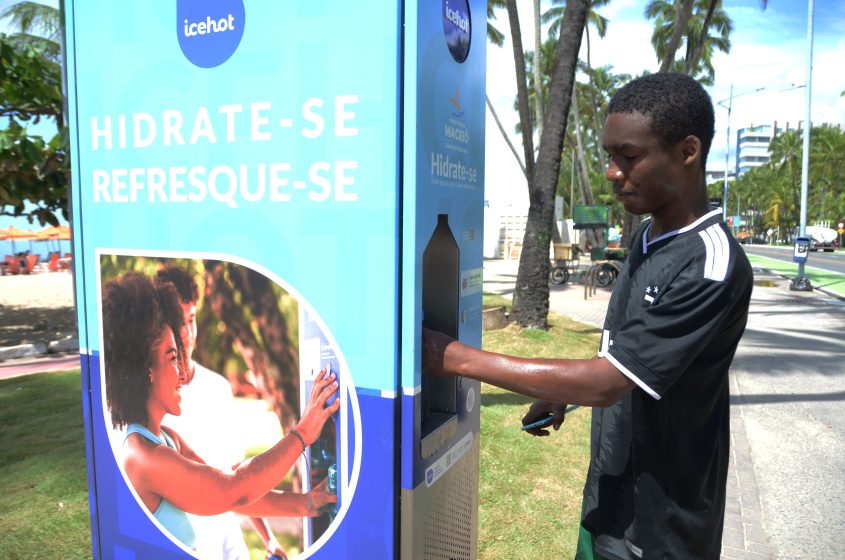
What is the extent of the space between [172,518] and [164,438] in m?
0.26

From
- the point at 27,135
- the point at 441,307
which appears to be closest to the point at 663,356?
the point at 441,307

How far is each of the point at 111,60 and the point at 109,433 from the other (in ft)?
4.09

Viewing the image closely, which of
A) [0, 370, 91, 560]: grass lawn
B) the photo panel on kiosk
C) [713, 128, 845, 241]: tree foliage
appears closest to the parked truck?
[713, 128, 845, 241]: tree foliage

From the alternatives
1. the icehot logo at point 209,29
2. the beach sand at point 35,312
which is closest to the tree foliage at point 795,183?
the beach sand at point 35,312

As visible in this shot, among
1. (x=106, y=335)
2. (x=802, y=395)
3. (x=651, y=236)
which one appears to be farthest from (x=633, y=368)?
(x=802, y=395)

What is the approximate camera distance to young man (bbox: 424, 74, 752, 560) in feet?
4.74

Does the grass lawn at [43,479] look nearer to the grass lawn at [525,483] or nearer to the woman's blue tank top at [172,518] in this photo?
the woman's blue tank top at [172,518]

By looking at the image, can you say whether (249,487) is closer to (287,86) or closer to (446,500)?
(446,500)

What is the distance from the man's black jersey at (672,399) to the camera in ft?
4.72

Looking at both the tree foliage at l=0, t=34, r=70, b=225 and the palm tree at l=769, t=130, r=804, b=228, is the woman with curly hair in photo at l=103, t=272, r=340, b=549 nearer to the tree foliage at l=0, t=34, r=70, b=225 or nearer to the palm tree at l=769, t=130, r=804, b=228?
the tree foliage at l=0, t=34, r=70, b=225

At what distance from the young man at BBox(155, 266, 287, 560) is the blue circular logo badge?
108 cm

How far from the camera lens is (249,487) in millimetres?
1803

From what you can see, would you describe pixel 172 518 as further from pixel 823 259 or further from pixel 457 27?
pixel 823 259

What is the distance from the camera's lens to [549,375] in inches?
59.2
